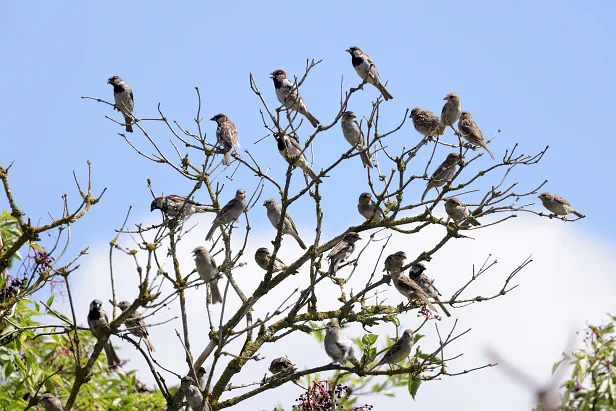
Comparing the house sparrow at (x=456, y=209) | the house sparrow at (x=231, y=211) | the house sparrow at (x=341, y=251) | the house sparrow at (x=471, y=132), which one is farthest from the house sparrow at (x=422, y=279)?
the house sparrow at (x=231, y=211)

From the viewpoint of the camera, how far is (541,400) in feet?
8.84

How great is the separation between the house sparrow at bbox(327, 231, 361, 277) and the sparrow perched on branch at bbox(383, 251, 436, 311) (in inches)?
16.8

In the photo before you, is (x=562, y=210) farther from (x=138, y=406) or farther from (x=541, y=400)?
(x=541, y=400)

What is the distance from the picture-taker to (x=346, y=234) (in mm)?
8445

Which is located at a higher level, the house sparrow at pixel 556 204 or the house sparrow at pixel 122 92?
the house sparrow at pixel 122 92

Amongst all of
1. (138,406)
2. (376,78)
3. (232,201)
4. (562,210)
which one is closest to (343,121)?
(376,78)

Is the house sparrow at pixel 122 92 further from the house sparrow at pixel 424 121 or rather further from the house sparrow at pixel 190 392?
the house sparrow at pixel 190 392

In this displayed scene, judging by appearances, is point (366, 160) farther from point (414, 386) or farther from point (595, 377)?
point (595, 377)

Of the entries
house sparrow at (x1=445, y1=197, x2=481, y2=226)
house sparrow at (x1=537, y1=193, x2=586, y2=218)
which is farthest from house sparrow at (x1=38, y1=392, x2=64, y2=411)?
house sparrow at (x1=537, y1=193, x2=586, y2=218)

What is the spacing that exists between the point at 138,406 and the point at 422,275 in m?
3.60

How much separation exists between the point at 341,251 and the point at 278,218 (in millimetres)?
1972

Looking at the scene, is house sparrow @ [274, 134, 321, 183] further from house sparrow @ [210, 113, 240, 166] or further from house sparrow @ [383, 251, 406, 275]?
house sparrow @ [383, 251, 406, 275]

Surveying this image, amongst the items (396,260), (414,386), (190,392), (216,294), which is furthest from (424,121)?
(190,392)

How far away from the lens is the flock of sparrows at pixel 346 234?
841 cm
